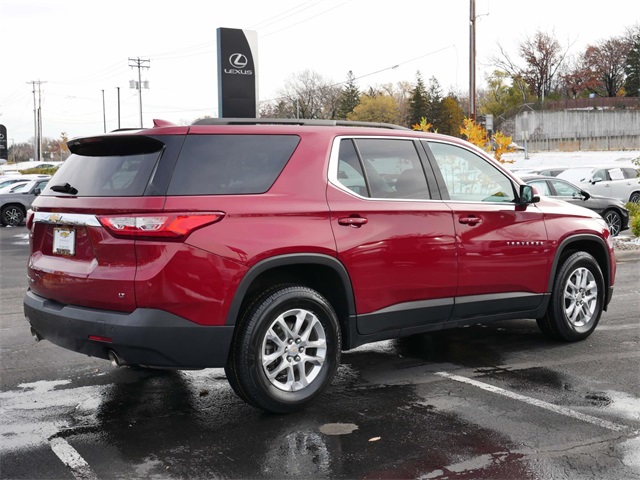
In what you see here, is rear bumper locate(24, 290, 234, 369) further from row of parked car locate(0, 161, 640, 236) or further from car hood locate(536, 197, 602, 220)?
row of parked car locate(0, 161, 640, 236)

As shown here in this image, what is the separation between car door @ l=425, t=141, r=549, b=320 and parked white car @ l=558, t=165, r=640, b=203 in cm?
1915

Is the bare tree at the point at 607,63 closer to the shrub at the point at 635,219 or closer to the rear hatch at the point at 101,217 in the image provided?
the shrub at the point at 635,219

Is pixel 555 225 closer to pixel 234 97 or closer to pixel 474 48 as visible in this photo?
pixel 234 97

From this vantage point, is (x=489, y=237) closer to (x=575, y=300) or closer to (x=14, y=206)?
(x=575, y=300)

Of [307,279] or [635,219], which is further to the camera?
[635,219]

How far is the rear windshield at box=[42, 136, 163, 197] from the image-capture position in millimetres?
4539

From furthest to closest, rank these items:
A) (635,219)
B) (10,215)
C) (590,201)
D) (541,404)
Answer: (10,215) < (590,201) < (635,219) < (541,404)

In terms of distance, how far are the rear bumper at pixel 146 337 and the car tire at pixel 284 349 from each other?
15 centimetres

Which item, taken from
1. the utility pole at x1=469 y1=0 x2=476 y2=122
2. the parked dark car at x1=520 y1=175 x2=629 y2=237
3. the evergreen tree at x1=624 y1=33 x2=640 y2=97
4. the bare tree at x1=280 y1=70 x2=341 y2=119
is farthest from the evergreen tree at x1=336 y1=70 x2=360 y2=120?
the parked dark car at x1=520 y1=175 x2=629 y2=237

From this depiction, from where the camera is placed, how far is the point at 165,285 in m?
4.34

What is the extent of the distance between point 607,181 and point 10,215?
64.1 feet

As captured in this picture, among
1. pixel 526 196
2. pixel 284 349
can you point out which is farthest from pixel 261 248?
pixel 526 196

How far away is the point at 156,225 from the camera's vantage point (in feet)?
14.3

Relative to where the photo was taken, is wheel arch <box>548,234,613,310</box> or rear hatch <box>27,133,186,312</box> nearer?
rear hatch <box>27,133,186,312</box>
